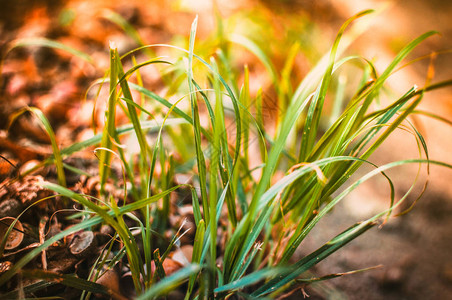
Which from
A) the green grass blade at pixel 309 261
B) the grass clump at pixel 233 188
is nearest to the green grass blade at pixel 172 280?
the grass clump at pixel 233 188

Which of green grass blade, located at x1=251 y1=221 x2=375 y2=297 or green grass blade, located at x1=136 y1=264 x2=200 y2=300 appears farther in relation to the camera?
green grass blade, located at x1=251 y1=221 x2=375 y2=297

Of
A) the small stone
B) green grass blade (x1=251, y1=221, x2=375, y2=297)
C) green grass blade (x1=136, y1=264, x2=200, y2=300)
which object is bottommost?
green grass blade (x1=251, y1=221, x2=375, y2=297)

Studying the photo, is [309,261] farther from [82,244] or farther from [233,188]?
[82,244]

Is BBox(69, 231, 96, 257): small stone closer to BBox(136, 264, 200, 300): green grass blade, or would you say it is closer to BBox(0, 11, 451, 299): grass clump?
BBox(0, 11, 451, 299): grass clump

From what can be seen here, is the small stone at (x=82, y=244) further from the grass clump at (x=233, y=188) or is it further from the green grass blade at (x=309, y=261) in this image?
the green grass blade at (x=309, y=261)

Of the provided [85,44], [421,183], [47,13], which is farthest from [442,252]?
[47,13]

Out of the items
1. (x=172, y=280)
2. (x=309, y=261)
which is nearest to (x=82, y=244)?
(x=172, y=280)

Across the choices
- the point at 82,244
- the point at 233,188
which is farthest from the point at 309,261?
the point at 82,244

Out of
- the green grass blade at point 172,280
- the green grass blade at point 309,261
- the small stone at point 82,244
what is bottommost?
the green grass blade at point 309,261

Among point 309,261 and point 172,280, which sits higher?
point 172,280

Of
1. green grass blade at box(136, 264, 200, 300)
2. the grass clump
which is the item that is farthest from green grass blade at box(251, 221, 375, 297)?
green grass blade at box(136, 264, 200, 300)

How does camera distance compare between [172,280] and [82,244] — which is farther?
[82,244]

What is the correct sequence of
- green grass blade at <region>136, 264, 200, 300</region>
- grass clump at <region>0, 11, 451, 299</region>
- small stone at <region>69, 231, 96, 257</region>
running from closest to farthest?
green grass blade at <region>136, 264, 200, 300</region> → grass clump at <region>0, 11, 451, 299</region> → small stone at <region>69, 231, 96, 257</region>
